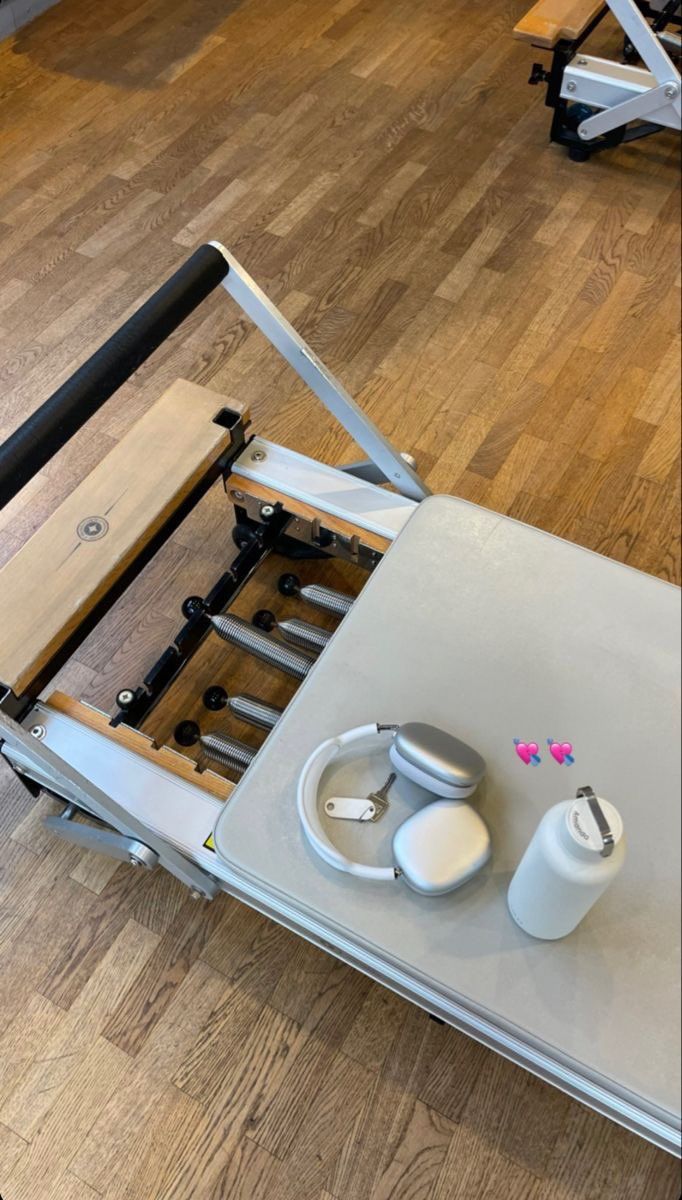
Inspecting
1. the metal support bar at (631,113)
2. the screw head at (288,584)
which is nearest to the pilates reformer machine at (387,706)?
the screw head at (288,584)

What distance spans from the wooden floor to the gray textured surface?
0.62 metres

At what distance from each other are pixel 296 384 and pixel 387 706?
1.38 meters

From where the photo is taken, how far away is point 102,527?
1.52 metres

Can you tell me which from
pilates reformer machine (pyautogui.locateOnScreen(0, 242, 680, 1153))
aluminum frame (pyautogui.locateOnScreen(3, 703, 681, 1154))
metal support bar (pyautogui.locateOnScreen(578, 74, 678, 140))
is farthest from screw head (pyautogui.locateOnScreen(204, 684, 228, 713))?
metal support bar (pyautogui.locateOnScreen(578, 74, 678, 140))

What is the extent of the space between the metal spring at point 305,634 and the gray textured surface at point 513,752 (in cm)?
47

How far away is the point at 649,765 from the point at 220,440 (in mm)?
945

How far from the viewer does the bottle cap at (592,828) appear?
77 centimetres

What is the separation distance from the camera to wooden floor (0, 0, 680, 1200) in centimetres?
135

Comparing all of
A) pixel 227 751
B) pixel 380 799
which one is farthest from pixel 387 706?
pixel 227 751

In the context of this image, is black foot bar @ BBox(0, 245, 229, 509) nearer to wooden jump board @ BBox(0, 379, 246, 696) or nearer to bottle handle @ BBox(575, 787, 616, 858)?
wooden jump board @ BBox(0, 379, 246, 696)

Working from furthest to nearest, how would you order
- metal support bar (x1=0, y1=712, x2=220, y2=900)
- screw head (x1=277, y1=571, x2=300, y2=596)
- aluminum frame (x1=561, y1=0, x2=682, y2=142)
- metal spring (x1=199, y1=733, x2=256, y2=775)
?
aluminum frame (x1=561, y1=0, x2=682, y2=142) < screw head (x1=277, y1=571, x2=300, y2=596) < metal spring (x1=199, y1=733, x2=256, y2=775) < metal support bar (x1=0, y1=712, x2=220, y2=900)

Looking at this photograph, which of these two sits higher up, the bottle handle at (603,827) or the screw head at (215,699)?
the bottle handle at (603,827)

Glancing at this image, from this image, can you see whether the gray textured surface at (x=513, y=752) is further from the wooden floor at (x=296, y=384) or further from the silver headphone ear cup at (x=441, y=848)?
the wooden floor at (x=296, y=384)

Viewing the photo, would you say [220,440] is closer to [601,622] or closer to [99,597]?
[99,597]
